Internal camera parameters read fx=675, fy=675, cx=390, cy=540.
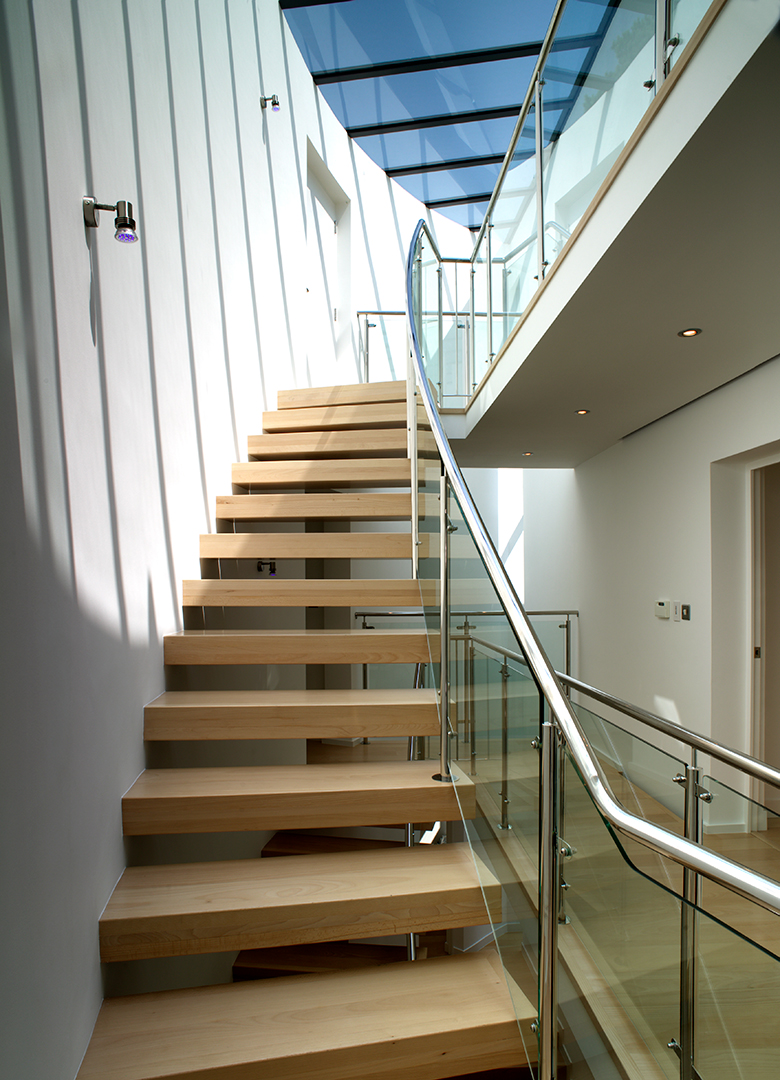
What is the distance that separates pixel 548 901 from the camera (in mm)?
1322

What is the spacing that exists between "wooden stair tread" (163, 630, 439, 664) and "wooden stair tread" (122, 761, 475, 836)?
1.61 feet

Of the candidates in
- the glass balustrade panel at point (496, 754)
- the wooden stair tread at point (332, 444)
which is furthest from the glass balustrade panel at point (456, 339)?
the glass balustrade panel at point (496, 754)

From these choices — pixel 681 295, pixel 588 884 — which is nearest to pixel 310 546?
pixel 681 295

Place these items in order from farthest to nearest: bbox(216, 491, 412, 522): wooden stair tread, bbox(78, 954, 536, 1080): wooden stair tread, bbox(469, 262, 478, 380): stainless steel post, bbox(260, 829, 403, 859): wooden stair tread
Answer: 1. bbox(469, 262, 478, 380): stainless steel post
2. bbox(260, 829, 403, 859): wooden stair tread
3. bbox(216, 491, 412, 522): wooden stair tread
4. bbox(78, 954, 536, 1080): wooden stair tread

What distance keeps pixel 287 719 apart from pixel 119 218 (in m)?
1.58

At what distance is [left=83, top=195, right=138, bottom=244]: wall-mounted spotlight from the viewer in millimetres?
1767

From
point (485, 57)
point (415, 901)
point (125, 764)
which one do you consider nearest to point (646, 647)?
point (415, 901)

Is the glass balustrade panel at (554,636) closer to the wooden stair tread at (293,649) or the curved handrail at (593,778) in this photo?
the wooden stair tread at (293,649)

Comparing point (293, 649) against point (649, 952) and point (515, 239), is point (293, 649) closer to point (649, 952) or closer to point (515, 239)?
point (649, 952)

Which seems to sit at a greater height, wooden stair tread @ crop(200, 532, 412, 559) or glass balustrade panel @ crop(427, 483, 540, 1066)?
wooden stair tread @ crop(200, 532, 412, 559)

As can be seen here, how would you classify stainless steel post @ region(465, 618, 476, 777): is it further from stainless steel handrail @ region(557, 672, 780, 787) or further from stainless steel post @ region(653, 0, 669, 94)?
stainless steel post @ region(653, 0, 669, 94)

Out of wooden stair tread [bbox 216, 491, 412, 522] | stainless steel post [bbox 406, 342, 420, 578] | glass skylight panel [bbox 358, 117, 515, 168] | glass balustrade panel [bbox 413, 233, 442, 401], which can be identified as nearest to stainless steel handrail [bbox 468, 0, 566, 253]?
glass balustrade panel [bbox 413, 233, 442, 401]

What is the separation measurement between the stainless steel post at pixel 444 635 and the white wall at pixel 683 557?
2273 millimetres

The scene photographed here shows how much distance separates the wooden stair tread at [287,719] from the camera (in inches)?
88.6
